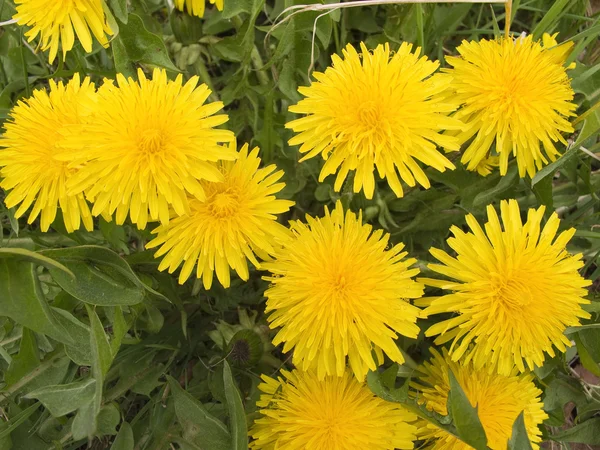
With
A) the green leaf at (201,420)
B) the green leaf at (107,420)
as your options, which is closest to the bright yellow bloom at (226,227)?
the green leaf at (201,420)

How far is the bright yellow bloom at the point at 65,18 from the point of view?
1067 millimetres

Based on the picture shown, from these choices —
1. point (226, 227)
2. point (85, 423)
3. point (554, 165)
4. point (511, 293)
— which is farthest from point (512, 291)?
point (85, 423)

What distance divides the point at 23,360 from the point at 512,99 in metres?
1.09

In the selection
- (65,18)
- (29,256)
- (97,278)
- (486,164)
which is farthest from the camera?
(486,164)

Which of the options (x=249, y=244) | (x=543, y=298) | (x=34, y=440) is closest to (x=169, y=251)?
(x=249, y=244)

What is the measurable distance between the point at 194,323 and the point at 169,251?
48 centimetres

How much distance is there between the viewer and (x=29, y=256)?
0.86 m

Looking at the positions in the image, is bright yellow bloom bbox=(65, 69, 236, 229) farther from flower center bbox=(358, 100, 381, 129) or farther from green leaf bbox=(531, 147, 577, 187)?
green leaf bbox=(531, 147, 577, 187)

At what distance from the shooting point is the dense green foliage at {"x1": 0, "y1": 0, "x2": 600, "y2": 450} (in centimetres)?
94

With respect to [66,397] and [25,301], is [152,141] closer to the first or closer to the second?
[25,301]

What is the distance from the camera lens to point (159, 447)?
118cm

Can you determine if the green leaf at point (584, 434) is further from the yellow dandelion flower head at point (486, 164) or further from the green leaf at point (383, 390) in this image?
the yellow dandelion flower head at point (486, 164)

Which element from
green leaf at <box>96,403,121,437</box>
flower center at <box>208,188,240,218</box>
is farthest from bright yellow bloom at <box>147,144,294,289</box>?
green leaf at <box>96,403,121,437</box>

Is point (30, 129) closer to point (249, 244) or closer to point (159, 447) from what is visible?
point (249, 244)
